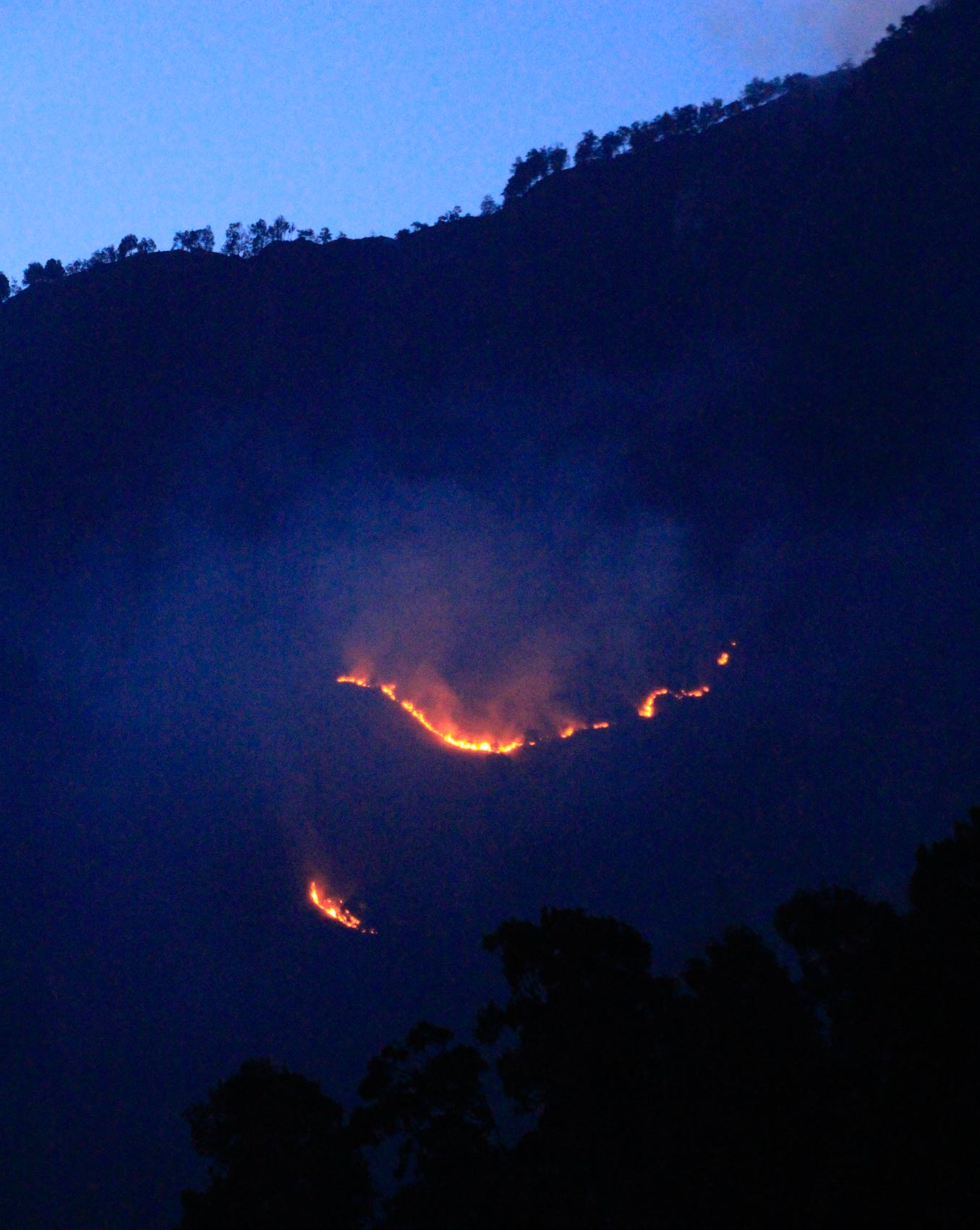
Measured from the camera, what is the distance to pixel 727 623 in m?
44.4

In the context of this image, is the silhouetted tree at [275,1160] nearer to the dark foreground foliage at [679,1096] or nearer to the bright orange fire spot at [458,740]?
the dark foreground foliage at [679,1096]

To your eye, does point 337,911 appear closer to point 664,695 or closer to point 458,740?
point 458,740

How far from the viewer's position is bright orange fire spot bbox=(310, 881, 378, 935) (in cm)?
3769

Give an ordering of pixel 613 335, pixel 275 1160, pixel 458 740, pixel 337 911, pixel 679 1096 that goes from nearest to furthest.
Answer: pixel 679 1096 < pixel 275 1160 < pixel 337 911 < pixel 458 740 < pixel 613 335

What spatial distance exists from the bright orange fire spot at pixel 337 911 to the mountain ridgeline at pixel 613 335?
2367 cm

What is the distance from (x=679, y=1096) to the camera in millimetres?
12977

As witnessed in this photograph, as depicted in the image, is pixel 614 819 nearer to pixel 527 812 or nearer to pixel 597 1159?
pixel 527 812

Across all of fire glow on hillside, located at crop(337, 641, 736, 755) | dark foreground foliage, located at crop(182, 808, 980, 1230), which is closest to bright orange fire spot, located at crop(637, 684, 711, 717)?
fire glow on hillside, located at crop(337, 641, 736, 755)

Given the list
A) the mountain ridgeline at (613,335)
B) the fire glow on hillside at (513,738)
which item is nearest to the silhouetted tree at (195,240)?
the mountain ridgeline at (613,335)

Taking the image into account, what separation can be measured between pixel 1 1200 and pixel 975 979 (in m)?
34.3

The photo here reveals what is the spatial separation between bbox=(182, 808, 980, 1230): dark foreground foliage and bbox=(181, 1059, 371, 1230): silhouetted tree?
30 millimetres

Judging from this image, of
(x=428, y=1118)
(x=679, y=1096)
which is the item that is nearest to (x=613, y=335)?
(x=428, y=1118)

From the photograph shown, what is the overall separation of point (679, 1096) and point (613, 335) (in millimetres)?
52013

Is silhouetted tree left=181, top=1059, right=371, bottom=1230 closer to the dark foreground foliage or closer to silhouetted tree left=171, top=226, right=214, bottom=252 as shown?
the dark foreground foliage
